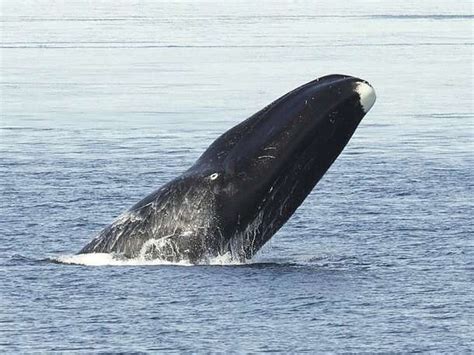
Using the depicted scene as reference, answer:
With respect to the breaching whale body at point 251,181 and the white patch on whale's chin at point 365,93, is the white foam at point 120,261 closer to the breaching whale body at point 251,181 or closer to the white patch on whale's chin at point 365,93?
the breaching whale body at point 251,181

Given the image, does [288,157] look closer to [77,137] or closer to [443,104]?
[77,137]

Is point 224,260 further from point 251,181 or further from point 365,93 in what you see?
point 365,93

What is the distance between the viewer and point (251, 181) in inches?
737

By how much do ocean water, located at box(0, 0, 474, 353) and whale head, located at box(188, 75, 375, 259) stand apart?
26.5 inches

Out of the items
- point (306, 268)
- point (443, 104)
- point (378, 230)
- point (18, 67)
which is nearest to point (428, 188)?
point (378, 230)

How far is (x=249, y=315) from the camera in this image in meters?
16.7

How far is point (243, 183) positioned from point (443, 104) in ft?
78.6

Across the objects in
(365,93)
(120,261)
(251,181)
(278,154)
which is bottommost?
(120,261)

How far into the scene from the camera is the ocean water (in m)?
16.3

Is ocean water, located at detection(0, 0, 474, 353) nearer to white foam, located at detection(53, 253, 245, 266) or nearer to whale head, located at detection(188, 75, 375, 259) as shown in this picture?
white foam, located at detection(53, 253, 245, 266)

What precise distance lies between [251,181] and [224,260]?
3.53ft

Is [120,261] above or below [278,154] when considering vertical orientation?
below

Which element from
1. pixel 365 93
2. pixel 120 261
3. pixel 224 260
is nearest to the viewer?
pixel 365 93

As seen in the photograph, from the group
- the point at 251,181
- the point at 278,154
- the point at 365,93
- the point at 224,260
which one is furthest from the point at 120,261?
the point at 365,93
